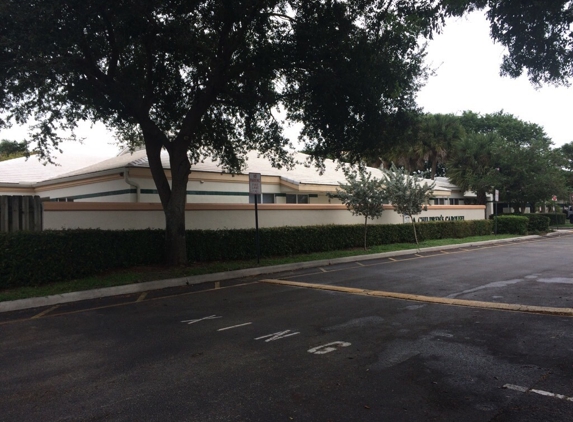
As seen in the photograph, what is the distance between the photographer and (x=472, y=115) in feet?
166

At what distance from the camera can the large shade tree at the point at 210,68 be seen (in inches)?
369

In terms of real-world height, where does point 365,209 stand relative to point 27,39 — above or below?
below

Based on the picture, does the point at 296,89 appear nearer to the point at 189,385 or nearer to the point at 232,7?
the point at 232,7

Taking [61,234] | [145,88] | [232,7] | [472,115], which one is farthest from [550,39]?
[472,115]

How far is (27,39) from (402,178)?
16287mm

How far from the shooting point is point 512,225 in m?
29.1

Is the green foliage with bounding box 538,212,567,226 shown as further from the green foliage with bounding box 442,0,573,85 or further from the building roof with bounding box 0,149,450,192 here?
the green foliage with bounding box 442,0,573,85

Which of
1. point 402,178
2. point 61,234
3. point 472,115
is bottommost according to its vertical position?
point 61,234

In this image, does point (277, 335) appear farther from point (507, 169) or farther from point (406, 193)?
point (507, 169)

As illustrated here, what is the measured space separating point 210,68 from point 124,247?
5613mm

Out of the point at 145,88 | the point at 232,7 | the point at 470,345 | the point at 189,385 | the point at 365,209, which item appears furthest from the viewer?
the point at 365,209

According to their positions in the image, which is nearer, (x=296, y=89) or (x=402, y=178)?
(x=296, y=89)

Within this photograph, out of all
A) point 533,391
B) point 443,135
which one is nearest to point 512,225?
point 443,135

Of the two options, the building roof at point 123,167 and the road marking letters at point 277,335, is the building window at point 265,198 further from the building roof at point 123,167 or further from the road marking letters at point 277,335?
the road marking letters at point 277,335
